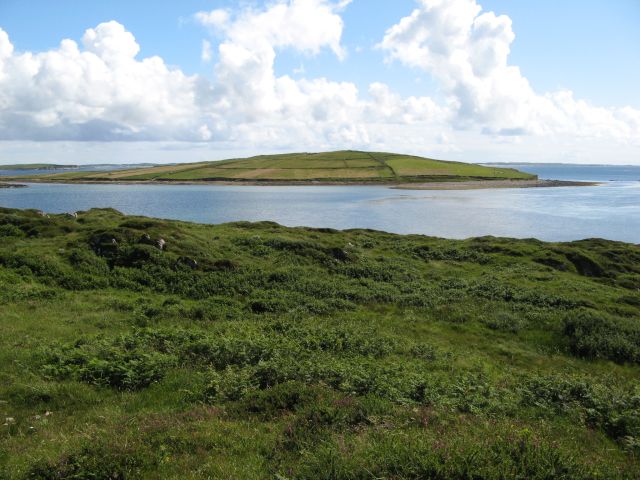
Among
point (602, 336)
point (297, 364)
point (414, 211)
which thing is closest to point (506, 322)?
point (602, 336)

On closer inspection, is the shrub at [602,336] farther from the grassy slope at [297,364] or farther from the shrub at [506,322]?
the shrub at [506,322]

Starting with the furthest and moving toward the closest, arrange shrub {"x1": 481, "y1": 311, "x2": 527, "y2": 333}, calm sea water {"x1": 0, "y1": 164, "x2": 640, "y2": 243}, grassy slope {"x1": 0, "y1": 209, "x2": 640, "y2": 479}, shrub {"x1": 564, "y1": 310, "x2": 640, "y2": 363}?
calm sea water {"x1": 0, "y1": 164, "x2": 640, "y2": 243} → shrub {"x1": 481, "y1": 311, "x2": 527, "y2": 333} → shrub {"x1": 564, "y1": 310, "x2": 640, "y2": 363} → grassy slope {"x1": 0, "y1": 209, "x2": 640, "y2": 479}

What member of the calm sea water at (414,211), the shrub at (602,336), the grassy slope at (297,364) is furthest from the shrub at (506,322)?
the calm sea water at (414,211)

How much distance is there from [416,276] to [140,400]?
26.9 metres

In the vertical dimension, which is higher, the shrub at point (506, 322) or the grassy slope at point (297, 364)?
the grassy slope at point (297, 364)

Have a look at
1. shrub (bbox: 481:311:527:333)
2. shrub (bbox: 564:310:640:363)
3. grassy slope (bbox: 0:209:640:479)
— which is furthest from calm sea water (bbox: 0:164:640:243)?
shrub (bbox: 564:310:640:363)

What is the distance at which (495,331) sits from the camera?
80.0ft

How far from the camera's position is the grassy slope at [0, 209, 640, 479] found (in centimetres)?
873

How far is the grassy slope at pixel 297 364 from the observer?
344 inches

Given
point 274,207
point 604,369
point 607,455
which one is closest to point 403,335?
point 604,369

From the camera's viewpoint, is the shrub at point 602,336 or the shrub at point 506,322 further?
the shrub at point 506,322

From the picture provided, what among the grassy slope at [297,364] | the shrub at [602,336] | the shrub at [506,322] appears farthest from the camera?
the shrub at [506,322]

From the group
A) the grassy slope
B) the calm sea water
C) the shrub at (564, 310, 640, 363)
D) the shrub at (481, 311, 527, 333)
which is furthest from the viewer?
the calm sea water

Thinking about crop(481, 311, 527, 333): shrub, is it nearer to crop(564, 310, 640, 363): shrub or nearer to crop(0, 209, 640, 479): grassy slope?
crop(0, 209, 640, 479): grassy slope
